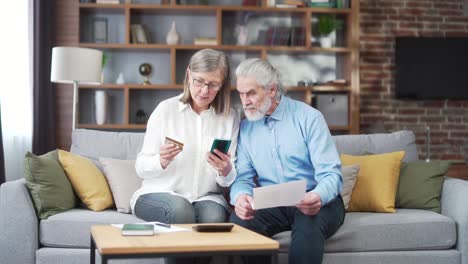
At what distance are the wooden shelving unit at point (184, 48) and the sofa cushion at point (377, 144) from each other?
2.44 meters

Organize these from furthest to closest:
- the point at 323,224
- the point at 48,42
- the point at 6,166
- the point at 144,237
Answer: the point at 48,42 < the point at 6,166 < the point at 323,224 < the point at 144,237

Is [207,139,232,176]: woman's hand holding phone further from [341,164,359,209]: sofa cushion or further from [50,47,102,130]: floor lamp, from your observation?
[50,47,102,130]: floor lamp

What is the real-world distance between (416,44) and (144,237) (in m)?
5.12

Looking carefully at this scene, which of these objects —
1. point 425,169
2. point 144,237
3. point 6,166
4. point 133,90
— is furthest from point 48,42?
point 144,237

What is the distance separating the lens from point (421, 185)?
3527 mm

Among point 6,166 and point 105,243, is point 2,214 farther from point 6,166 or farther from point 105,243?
point 6,166

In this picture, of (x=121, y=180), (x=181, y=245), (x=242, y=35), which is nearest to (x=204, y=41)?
(x=242, y=35)

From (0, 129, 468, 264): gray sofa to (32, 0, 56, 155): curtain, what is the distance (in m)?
2.61

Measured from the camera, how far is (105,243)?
216 cm

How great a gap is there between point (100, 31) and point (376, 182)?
3.65 metres

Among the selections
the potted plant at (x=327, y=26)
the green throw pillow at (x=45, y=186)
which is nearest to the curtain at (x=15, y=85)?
the green throw pillow at (x=45, y=186)

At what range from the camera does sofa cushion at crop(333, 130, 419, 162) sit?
3771 millimetres

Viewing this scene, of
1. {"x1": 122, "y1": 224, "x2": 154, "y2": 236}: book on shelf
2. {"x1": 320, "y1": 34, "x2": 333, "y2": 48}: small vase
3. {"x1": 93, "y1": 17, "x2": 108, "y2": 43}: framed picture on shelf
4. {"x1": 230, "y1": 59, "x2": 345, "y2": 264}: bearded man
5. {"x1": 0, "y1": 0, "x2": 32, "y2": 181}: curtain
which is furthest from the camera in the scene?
{"x1": 320, "y1": 34, "x2": 333, "y2": 48}: small vase

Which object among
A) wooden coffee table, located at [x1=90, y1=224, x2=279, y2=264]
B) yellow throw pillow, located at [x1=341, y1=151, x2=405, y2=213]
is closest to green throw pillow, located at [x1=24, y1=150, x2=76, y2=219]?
wooden coffee table, located at [x1=90, y1=224, x2=279, y2=264]
